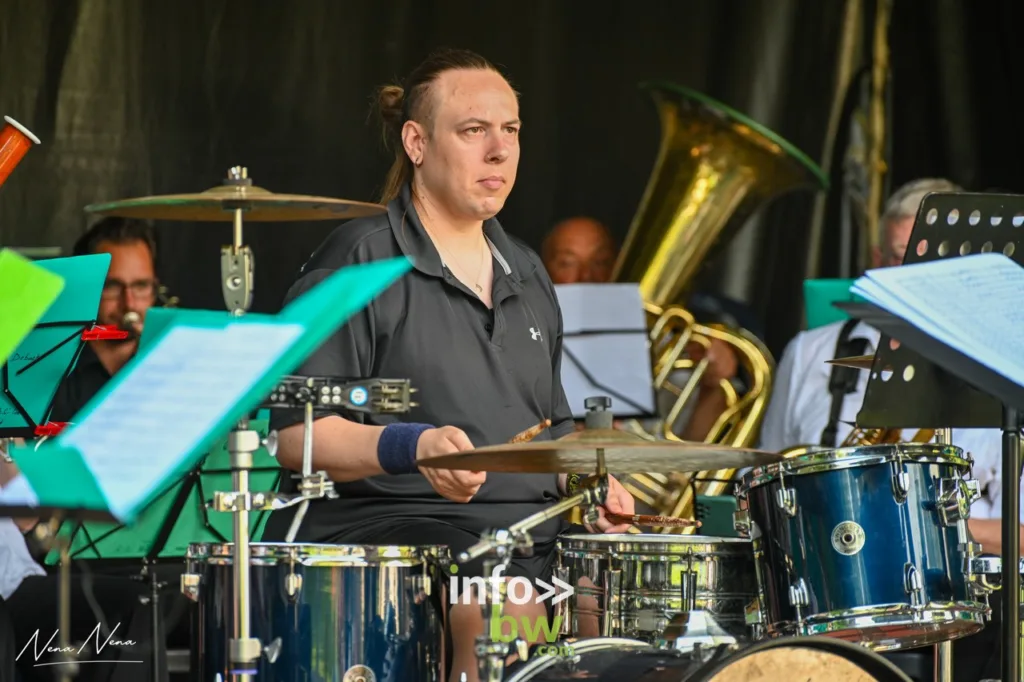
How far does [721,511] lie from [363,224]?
59.9 inches

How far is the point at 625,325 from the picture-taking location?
4.40 metres

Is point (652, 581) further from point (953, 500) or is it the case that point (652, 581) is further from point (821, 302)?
point (821, 302)

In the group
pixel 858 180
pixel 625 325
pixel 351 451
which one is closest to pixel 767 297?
pixel 858 180

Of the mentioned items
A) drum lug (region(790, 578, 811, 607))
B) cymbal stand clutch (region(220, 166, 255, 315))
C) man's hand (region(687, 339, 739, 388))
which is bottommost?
drum lug (region(790, 578, 811, 607))

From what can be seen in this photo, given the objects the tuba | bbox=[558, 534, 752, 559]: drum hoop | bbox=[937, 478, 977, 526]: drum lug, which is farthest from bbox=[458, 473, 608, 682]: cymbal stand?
the tuba

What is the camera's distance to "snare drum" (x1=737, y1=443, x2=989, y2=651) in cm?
280

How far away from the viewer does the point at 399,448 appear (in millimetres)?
2518

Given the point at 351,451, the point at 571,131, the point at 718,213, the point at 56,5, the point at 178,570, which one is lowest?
the point at 178,570

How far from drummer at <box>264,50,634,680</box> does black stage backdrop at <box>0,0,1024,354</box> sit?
1677mm

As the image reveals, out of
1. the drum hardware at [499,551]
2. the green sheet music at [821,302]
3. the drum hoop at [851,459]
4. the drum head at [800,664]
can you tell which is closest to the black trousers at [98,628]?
the drum hardware at [499,551]

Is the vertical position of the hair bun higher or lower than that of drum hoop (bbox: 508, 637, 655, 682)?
higher

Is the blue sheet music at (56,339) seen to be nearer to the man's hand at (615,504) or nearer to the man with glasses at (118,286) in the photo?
the man's hand at (615,504)

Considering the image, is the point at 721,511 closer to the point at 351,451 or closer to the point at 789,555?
the point at 789,555

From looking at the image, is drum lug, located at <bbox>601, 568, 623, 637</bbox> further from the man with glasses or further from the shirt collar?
the man with glasses
